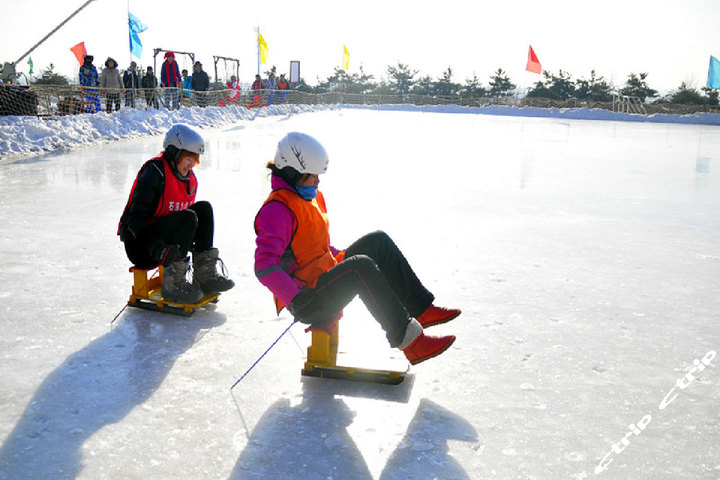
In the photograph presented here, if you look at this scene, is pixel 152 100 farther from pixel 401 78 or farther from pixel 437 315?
pixel 401 78

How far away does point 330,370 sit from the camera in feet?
8.11

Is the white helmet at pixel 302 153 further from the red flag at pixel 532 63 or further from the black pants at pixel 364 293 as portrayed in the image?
the red flag at pixel 532 63

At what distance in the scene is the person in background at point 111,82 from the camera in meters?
14.0

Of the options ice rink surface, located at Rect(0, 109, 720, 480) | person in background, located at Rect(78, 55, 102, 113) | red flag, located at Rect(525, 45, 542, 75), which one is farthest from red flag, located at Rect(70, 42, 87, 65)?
red flag, located at Rect(525, 45, 542, 75)

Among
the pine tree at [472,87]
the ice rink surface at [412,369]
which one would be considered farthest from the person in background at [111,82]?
the pine tree at [472,87]

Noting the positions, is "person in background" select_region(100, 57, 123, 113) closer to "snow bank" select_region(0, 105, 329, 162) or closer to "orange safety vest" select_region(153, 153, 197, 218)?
"snow bank" select_region(0, 105, 329, 162)

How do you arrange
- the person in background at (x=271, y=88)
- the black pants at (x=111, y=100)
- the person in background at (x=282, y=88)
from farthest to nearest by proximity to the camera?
the person in background at (x=282, y=88), the person in background at (x=271, y=88), the black pants at (x=111, y=100)

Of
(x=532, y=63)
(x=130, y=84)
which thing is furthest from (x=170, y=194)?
(x=532, y=63)

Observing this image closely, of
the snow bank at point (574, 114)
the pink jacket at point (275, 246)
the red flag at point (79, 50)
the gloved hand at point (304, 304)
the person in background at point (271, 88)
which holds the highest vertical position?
the red flag at point (79, 50)

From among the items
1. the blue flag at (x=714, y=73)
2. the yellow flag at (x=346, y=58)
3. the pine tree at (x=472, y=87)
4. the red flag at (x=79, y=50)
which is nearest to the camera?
the red flag at (x=79, y=50)

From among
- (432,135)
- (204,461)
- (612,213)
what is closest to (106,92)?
(432,135)

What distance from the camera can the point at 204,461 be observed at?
1883 mm

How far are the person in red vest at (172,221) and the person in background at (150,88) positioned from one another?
A: 45.7 ft

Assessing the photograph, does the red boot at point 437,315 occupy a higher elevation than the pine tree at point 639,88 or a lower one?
lower
